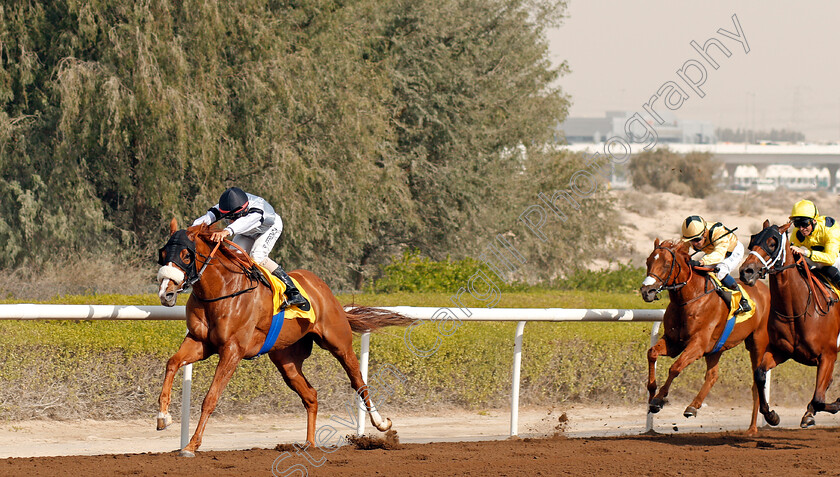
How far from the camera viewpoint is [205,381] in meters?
6.31

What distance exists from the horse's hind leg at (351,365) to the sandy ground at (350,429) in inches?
20.8

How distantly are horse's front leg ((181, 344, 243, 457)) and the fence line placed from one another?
0.39 m

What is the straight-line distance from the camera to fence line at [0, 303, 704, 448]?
15.9 feet

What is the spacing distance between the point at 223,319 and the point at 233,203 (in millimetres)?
735

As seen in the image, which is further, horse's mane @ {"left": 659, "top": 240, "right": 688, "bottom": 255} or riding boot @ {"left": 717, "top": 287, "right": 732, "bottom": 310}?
riding boot @ {"left": 717, "top": 287, "right": 732, "bottom": 310}

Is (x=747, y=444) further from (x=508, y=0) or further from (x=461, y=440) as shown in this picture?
(x=508, y=0)

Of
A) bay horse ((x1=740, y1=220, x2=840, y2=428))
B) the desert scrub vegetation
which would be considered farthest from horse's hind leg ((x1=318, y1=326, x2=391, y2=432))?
bay horse ((x1=740, y1=220, x2=840, y2=428))

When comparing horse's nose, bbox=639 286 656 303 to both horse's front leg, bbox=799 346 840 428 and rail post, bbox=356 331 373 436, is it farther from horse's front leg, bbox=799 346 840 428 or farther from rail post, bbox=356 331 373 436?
rail post, bbox=356 331 373 436

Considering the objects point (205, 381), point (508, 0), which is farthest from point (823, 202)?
point (205, 381)

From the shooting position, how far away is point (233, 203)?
5137 millimetres

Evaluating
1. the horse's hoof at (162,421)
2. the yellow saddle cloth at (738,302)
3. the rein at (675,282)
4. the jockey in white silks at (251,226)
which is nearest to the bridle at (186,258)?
the jockey in white silks at (251,226)

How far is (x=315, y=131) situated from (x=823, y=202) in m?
38.4

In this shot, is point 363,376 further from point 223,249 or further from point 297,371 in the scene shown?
point 223,249

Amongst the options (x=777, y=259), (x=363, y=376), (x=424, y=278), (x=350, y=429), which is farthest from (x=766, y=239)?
(x=424, y=278)
